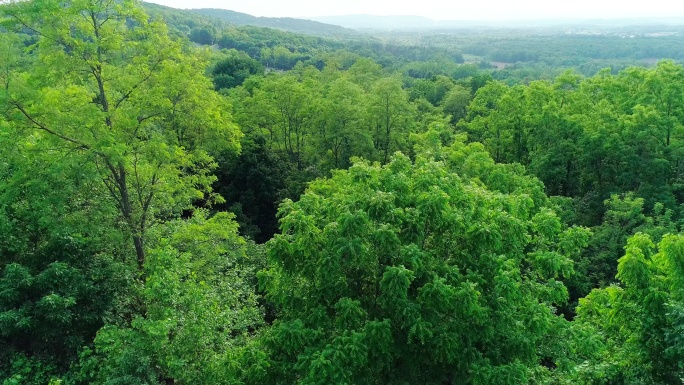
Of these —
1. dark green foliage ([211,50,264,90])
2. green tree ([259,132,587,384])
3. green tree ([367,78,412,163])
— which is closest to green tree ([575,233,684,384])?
green tree ([259,132,587,384])

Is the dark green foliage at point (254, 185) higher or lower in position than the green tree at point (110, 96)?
lower

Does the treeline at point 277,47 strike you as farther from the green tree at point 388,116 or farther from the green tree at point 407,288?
the green tree at point 407,288

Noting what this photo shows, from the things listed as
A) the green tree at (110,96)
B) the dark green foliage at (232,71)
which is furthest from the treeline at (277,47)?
the green tree at (110,96)

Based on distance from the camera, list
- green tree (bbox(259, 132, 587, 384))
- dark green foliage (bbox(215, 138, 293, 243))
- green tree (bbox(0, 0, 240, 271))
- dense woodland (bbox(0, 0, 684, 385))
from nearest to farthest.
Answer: green tree (bbox(259, 132, 587, 384)), dense woodland (bbox(0, 0, 684, 385)), green tree (bbox(0, 0, 240, 271)), dark green foliage (bbox(215, 138, 293, 243))

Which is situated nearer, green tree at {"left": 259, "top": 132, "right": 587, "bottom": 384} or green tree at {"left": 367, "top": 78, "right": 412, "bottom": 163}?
green tree at {"left": 259, "top": 132, "right": 587, "bottom": 384}

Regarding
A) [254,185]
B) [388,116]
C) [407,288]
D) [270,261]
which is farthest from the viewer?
[388,116]

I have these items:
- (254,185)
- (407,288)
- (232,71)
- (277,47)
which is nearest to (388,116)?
(254,185)

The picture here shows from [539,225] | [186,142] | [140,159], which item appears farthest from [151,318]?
[186,142]

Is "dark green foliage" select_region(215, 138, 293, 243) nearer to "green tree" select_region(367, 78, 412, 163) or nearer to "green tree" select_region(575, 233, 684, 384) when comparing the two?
"green tree" select_region(367, 78, 412, 163)

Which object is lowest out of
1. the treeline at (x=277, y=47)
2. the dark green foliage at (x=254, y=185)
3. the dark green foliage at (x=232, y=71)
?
the dark green foliage at (x=254, y=185)

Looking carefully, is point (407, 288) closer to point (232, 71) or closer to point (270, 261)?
point (270, 261)

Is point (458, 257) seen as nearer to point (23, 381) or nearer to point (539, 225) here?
point (539, 225)
